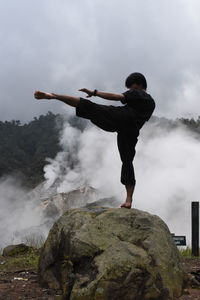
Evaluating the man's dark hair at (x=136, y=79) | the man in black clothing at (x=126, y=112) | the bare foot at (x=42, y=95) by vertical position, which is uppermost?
the man's dark hair at (x=136, y=79)

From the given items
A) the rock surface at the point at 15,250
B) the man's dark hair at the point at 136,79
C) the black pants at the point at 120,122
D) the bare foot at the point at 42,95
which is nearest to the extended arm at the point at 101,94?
the black pants at the point at 120,122

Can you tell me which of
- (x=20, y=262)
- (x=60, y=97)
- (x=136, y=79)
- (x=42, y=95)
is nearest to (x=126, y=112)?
(x=136, y=79)

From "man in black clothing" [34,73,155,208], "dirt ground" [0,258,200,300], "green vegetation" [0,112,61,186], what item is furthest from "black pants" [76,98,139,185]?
"green vegetation" [0,112,61,186]

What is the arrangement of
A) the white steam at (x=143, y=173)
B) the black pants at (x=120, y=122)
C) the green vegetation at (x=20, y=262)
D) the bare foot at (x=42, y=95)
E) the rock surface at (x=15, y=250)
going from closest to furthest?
the bare foot at (x=42, y=95) → the black pants at (x=120, y=122) → the green vegetation at (x=20, y=262) → the rock surface at (x=15, y=250) → the white steam at (x=143, y=173)

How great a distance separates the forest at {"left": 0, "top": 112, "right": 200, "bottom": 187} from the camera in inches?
2132

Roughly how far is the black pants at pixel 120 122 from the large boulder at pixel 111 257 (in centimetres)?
65

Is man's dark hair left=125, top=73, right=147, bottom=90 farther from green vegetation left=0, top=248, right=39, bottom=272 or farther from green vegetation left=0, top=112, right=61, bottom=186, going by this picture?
green vegetation left=0, top=112, right=61, bottom=186

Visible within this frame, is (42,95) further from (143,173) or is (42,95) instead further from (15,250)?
(143,173)

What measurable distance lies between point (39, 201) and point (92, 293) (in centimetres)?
3871

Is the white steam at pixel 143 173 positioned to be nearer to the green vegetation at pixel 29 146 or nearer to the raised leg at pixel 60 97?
the green vegetation at pixel 29 146

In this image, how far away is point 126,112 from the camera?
5125mm

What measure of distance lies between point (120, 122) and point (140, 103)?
40 centimetres

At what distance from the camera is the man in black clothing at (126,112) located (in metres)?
4.75

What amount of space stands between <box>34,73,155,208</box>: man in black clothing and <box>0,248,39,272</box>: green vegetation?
8.70 feet
